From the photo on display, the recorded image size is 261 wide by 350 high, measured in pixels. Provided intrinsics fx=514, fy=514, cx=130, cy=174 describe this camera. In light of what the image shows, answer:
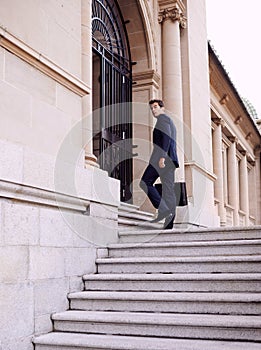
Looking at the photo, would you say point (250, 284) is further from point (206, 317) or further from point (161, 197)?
point (161, 197)

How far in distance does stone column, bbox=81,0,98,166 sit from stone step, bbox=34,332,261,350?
2.50m

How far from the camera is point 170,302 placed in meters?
4.74

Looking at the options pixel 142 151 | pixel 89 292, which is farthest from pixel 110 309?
pixel 142 151

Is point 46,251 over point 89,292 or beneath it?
over

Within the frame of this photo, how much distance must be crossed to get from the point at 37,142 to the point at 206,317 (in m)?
2.43

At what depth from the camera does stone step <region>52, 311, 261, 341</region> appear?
4.12m

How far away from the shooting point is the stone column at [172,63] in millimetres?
10555

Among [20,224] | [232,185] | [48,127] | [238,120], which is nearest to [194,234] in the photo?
[48,127]

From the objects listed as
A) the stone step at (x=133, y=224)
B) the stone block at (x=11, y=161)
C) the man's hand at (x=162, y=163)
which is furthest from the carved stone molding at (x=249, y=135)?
the stone block at (x=11, y=161)

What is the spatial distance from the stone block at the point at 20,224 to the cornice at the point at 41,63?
1569 millimetres

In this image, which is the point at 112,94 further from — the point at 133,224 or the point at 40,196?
the point at 40,196

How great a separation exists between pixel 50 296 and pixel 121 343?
1003 mm

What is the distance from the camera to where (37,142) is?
534 cm

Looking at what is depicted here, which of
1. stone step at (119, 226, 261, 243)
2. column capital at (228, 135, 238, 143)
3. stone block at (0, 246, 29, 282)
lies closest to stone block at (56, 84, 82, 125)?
stone step at (119, 226, 261, 243)
